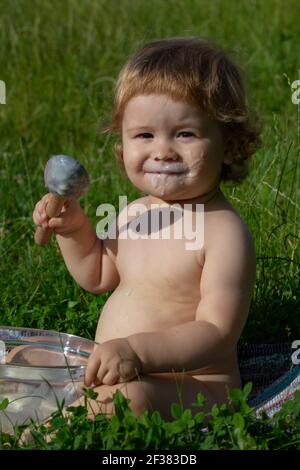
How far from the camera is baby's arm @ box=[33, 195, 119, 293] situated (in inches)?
117

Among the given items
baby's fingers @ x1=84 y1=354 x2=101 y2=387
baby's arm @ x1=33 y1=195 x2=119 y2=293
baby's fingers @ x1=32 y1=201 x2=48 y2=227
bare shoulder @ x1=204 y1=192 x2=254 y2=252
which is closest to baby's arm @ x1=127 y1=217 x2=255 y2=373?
bare shoulder @ x1=204 y1=192 x2=254 y2=252

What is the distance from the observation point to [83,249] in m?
3.04

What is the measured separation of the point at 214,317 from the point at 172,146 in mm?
478

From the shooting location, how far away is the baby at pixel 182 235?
2.69 metres

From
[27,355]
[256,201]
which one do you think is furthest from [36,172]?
[27,355]

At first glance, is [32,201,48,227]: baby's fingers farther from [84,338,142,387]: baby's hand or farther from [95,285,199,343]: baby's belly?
[84,338,142,387]: baby's hand

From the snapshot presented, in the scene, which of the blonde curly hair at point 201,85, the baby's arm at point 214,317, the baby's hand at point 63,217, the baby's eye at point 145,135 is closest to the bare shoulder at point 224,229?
the baby's arm at point 214,317

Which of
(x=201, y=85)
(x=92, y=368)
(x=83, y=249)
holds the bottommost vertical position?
(x=92, y=368)

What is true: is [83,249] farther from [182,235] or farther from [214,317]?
[214,317]

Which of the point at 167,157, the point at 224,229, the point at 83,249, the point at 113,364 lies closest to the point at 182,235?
the point at 224,229

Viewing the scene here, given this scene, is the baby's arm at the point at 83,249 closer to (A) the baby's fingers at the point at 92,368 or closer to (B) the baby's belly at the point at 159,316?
(B) the baby's belly at the point at 159,316

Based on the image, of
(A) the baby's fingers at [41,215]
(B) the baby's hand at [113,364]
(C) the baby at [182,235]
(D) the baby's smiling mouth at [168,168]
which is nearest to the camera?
(B) the baby's hand at [113,364]

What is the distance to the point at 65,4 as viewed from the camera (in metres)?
6.23
